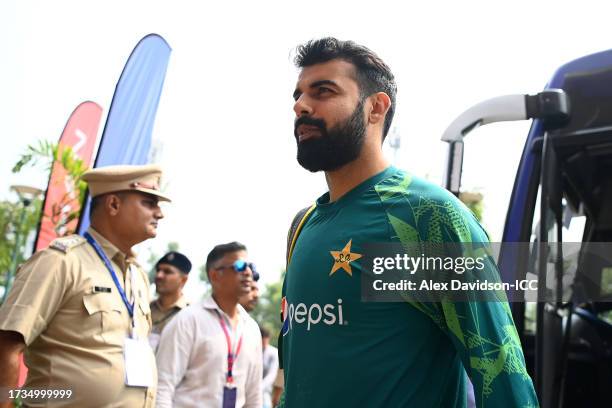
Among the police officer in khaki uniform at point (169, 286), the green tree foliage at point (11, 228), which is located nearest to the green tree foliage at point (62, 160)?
the police officer in khaki uniform at point (169, 286)

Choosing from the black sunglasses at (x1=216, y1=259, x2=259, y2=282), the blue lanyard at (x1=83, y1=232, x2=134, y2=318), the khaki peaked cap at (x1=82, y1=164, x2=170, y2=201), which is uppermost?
the khaki peaked cap at (x1=82, y1=164, x2=170, y2=201)

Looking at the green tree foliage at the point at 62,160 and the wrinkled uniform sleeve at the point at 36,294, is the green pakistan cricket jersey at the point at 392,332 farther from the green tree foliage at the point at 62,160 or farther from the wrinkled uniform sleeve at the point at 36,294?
the green tree foliage at the point at 62,160

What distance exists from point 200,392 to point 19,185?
39.9 feet

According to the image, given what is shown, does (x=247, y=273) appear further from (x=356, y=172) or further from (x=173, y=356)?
(x=356, y=172)

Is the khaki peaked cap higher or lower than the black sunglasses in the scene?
higher

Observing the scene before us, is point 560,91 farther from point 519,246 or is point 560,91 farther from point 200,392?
point 200,392

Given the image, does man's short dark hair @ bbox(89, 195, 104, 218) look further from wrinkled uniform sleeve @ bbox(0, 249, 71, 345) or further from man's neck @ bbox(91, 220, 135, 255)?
wrinkled uniform sleeve @ bbox(0, 249, 71, 345)

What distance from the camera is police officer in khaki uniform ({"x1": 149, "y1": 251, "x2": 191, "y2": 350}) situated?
582 centimetres

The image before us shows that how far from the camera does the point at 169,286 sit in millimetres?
5836

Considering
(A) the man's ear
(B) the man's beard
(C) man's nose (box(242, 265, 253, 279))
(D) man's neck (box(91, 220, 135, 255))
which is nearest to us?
(B) the man's beard

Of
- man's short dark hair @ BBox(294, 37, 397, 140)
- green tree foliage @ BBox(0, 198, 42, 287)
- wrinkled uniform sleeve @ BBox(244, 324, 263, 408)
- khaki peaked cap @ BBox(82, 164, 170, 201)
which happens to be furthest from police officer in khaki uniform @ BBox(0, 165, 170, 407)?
green tree foliage @ BBox(0, 198, 42, 287)

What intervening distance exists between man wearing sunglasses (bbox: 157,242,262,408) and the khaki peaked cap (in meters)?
0.91

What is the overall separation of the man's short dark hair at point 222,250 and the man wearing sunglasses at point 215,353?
0.44 ft

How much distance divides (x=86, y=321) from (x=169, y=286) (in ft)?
9.01
